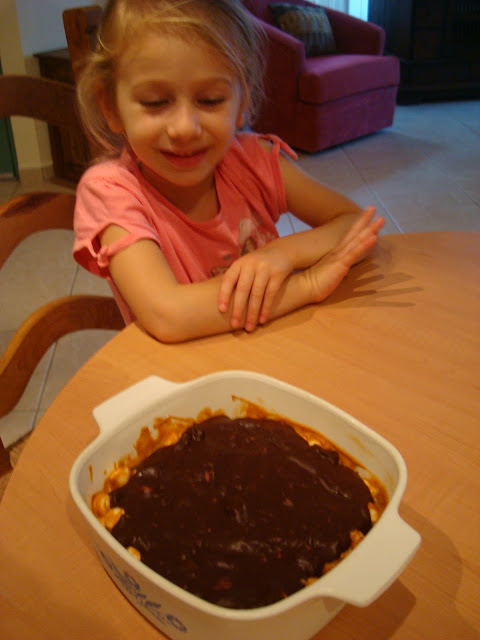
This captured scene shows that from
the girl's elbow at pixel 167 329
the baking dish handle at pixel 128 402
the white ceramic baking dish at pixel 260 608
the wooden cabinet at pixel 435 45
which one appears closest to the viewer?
the white ceramic baking dish at pixel 260 608

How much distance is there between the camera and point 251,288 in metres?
0.75

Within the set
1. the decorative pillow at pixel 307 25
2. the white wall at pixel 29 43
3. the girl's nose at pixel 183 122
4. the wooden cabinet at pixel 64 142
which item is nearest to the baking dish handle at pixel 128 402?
the girl's nose at pixel 183 122

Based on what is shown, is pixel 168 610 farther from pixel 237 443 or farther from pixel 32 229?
pixel 32 229

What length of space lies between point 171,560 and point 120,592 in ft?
0.24

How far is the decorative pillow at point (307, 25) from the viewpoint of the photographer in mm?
3801

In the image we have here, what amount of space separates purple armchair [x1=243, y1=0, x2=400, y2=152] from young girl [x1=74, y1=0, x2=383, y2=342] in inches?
104

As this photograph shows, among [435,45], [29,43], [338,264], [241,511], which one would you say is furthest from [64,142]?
[241,511]

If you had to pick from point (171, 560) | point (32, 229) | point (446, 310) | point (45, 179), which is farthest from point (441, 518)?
point (45, 179)

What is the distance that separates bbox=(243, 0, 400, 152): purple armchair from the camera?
347 centimetres

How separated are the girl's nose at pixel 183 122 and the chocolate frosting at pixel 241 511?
0.50 meters

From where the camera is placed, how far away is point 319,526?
41cm

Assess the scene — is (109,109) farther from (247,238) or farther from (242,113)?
(247,238)

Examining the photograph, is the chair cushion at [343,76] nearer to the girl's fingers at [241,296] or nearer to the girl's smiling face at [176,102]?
the girl's smiling face at [176,102]

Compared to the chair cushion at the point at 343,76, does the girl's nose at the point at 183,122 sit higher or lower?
higher
